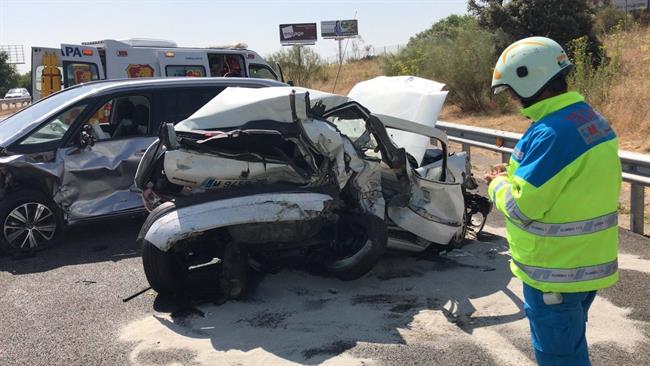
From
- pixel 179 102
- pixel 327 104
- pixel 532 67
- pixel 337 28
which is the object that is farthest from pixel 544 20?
pixel 337 28

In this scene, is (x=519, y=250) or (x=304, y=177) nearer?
(x=519, y=250)

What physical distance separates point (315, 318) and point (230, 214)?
3.16 ft

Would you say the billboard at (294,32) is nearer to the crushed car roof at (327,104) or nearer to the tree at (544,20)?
the tree at (544,20)

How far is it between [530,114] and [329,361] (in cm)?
194

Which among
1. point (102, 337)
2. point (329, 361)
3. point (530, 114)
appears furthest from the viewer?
point (102, 337)

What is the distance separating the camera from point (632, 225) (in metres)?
6.33

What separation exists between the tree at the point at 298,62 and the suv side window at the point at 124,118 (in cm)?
2527

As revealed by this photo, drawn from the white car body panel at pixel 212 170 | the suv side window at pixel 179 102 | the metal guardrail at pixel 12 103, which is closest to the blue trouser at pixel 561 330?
the white car body panel at pixel 212 170

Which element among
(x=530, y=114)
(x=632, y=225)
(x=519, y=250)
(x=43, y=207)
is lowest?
(x=632, y=225)

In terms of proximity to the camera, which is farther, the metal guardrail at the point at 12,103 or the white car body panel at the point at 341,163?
the metal guardrail at the point at 12,103

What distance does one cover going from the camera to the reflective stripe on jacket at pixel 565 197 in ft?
7.74

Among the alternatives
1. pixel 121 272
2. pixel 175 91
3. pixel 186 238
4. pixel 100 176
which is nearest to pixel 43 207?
pixel 100 176

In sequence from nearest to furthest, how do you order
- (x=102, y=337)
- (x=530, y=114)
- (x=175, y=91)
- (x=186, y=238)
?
(x=530, y=114) → (x=102, y=337) → (x=186, y=238) → (x=175, y=91)

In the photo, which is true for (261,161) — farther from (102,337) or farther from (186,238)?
(102,337)
